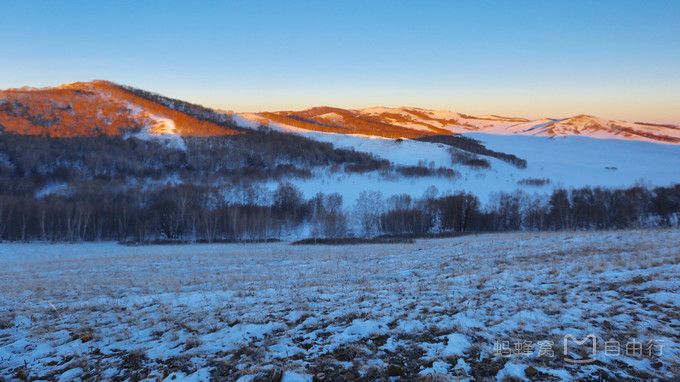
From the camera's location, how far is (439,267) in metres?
14.7

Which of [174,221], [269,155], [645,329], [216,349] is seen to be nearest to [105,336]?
[216,349]

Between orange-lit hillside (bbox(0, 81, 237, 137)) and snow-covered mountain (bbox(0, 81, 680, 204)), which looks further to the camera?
orange-lit hillside (bbox(0, 81, 237, 137))

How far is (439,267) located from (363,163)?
103 metres

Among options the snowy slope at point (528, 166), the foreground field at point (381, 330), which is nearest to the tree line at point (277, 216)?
the snowy slope at point (528, 166)

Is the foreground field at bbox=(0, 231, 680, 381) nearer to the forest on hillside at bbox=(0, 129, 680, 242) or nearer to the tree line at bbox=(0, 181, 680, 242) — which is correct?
the forest on hillside at bbox=(0, 129, 680, 242)

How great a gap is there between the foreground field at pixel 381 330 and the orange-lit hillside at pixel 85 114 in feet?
443

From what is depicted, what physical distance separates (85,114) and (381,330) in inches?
6763

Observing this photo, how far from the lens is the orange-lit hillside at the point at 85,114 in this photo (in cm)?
12138

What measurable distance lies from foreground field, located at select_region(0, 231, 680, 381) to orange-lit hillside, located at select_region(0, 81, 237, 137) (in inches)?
5312

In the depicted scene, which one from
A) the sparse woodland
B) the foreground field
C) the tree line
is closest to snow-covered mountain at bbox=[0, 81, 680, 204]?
the sparse woodland

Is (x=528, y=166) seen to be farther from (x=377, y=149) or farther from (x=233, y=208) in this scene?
(x=233, y=208)

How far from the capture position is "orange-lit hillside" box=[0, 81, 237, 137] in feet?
398

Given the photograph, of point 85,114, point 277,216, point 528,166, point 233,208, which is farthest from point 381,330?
point 85,114

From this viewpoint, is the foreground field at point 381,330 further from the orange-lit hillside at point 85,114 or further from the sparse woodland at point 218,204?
the orange-lit hillside at point 85,114
